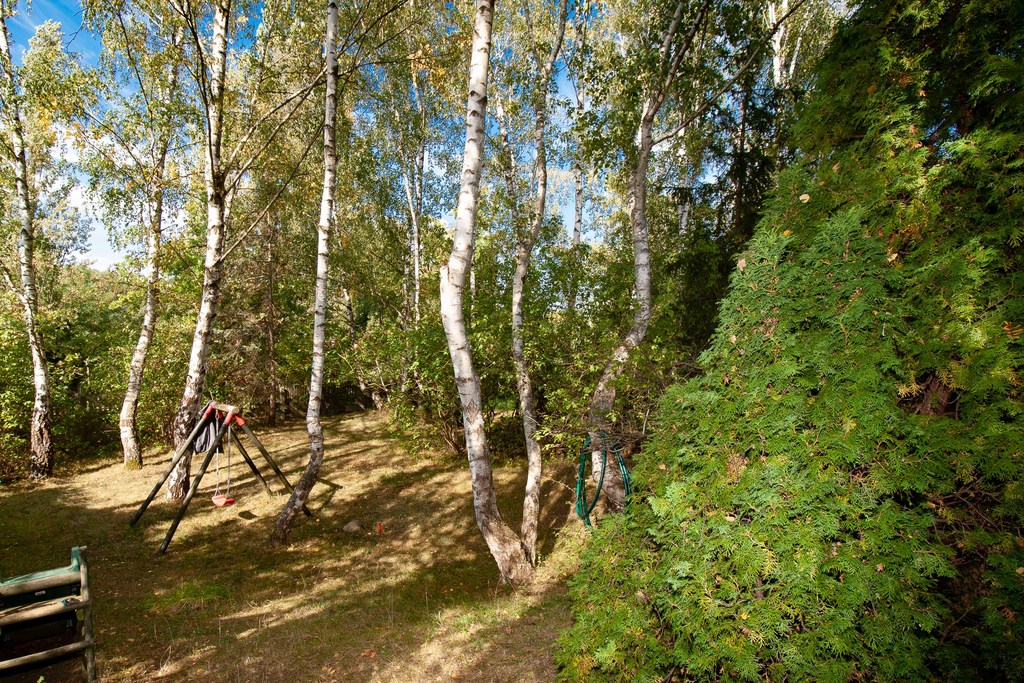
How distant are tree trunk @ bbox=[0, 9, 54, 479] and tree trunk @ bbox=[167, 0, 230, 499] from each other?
3.67 meters

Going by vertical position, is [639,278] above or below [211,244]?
below

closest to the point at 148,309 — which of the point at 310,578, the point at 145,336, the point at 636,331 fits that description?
the point at 145,336

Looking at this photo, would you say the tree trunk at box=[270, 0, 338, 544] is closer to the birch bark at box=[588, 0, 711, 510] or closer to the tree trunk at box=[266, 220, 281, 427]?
the birch bark at box=[588, 0, 711, 510]

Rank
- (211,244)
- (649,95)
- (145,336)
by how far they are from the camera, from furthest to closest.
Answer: (145,336), (211,244), (649,95)

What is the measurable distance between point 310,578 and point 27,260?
30.9 ft

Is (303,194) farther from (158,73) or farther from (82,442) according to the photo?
(82,442)

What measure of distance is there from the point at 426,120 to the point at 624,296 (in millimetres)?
12075

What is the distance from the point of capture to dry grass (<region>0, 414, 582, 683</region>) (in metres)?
Answer: 4.43

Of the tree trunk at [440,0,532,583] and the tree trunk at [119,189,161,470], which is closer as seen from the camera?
the tree trunk at [440,0,532,583]

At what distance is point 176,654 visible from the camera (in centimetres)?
450

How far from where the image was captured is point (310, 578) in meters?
6.87

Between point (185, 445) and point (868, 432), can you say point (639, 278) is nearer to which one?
point (868, 432)

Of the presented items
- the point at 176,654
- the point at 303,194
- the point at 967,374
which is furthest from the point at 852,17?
the point at 303,194

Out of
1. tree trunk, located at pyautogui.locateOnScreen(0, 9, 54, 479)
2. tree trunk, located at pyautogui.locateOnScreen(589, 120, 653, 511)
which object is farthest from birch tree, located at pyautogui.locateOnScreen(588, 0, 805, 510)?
tree trunk, located at pyautogui.locateOnScreen(0, 9, 54, 479)
